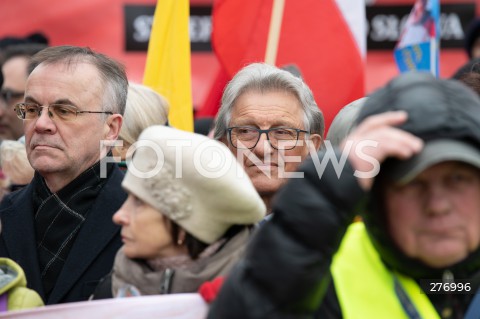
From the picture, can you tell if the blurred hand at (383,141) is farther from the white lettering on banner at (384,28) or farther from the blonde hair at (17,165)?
the white lettering on banner at (384,28)

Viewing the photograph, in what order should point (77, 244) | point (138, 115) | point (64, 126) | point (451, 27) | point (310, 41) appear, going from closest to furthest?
1. point (77, 244)
2. point (64, 126)
3. point (138, 115)
4. point (310, 41)
5. point (451, 27)

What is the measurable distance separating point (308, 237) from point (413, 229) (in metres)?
0.31

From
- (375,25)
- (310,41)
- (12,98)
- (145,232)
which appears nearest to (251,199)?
(145,232)

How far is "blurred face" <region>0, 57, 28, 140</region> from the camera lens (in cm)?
686

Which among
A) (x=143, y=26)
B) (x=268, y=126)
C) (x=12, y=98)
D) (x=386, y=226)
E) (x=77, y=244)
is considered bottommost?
(x=12, y=98)

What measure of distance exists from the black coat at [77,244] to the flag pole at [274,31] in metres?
1.82

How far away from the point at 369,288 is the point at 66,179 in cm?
201

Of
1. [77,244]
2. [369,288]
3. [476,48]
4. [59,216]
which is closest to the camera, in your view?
[369,288]

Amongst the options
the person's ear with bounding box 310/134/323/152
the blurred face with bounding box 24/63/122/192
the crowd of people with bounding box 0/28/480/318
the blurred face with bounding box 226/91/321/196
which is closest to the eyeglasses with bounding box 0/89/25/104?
the crowd of people with bounding box 0/28/480/318

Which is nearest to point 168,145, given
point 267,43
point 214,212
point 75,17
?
point 214,212

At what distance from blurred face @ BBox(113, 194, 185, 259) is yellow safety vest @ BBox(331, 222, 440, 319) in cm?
72

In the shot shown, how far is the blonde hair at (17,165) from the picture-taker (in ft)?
16.6

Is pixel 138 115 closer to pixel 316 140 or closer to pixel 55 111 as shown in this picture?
pixel 55 111

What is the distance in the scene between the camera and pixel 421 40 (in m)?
6.75
